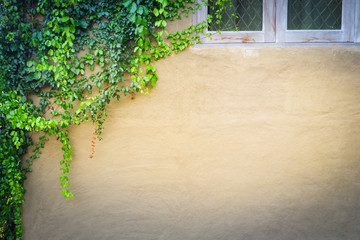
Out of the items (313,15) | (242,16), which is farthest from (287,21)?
(242,16)

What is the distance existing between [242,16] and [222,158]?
151 centimetres

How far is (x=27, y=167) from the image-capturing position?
3.47 m

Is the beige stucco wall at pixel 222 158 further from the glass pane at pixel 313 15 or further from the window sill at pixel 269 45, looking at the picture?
the glass pane at pixel 313 15

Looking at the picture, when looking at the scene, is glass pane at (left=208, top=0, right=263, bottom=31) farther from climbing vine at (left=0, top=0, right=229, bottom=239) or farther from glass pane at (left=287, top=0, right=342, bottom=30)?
glass pane at (left=287, top=0, right=342, bottom=30)

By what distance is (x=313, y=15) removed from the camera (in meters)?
3.48

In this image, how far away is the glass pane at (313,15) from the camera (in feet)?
11.4

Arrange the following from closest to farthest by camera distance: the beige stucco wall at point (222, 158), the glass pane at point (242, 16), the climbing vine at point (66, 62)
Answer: the climbing vine at point (66, 62) < the beige stucco wall at point (222, 158) < the glass pane at point (242, 16)

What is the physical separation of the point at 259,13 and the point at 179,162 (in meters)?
1.78

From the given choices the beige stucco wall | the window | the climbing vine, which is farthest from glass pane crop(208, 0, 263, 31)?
the beige stucco wall

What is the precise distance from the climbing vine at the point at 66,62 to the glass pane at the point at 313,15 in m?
0.78

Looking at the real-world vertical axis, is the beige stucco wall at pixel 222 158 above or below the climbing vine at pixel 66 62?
below

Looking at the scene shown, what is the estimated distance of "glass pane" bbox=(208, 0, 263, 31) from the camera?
136 inches

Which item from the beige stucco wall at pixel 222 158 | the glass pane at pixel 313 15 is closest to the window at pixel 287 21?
the glass pane at pixel 313 15

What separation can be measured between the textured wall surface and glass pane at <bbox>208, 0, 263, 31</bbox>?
0.29m
